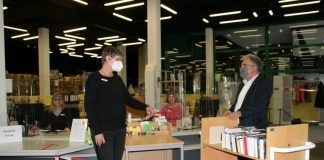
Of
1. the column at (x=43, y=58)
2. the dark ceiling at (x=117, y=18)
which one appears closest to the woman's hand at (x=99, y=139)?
the dark ceiling at (x=117, y=18)

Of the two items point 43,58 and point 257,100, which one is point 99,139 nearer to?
point 257,100

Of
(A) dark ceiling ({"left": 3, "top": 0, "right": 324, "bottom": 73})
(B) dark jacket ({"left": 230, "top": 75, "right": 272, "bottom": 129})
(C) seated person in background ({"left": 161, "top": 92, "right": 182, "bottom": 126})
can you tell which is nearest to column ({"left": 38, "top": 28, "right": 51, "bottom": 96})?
(A) dark ceiling ({"left": 3, "top": 0, "right": 324, "bottom": 73})

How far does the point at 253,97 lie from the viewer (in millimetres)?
3105

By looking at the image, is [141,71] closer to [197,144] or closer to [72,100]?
[72,100]

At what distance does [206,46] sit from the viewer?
11391 millimetres

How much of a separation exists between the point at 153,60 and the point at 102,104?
15.2 ft

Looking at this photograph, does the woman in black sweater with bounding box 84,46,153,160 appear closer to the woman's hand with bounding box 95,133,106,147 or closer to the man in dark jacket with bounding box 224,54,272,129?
the woman's hand with bounding box 95,133,106,147

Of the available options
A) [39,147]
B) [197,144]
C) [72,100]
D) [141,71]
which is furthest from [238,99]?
[141,71]

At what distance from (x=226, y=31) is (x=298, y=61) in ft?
8.93

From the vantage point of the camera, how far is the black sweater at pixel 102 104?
2.63 m

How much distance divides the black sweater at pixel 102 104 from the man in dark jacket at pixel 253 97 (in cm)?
125

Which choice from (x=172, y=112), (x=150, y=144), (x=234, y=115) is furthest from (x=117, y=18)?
(x=234, y=115)

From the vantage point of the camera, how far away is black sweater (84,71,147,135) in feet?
8.62

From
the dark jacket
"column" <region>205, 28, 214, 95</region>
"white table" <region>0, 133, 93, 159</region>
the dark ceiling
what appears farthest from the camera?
"column" <region>205, 28, 214, 95</region>
